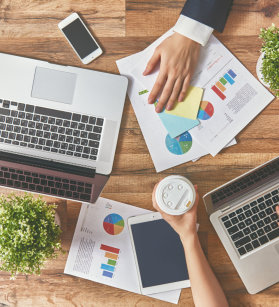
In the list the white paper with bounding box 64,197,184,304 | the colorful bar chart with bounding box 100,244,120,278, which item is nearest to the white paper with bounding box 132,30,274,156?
the white paper with bounding box 64,197,184,304

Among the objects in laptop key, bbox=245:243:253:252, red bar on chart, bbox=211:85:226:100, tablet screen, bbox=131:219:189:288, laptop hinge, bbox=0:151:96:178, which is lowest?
tablet screen, bbox=131:219:189:288

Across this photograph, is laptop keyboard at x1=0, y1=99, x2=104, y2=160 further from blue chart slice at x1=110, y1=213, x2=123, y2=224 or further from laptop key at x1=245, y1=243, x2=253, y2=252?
laptop key at x1=245, y1=243, x2=253, y2=252

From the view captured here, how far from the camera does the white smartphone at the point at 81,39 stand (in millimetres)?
1115

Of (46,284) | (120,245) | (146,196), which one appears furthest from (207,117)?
(46,284)

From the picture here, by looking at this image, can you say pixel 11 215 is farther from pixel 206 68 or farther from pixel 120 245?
pixel 206 68

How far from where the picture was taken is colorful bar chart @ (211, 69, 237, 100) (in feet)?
3.68

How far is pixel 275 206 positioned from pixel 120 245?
0.52 metres

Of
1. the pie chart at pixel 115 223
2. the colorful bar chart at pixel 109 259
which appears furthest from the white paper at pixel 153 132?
the colorful bar chart at pixel 109 259

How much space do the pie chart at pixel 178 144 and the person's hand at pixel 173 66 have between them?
0.10 m

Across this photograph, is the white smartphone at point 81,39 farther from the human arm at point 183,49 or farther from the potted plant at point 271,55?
the potted plant at point 271,55

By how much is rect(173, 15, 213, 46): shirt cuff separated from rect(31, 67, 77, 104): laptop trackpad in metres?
0.37

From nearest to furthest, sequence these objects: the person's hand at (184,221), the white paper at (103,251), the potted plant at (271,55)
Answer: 1. the potted plant at (271,55)
2. the person's hand at (184,221)
3. the white paper at (103,251)

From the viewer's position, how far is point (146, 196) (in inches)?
45.1

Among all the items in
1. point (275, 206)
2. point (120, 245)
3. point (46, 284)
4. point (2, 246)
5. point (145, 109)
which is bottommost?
point (46, 284)
